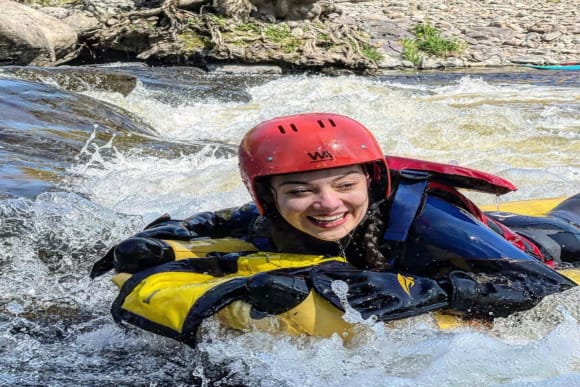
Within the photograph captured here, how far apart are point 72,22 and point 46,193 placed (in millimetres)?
11294

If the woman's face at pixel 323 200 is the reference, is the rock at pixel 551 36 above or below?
below

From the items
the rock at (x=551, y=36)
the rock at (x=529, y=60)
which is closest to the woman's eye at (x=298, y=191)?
the rock at (x=529, y=60)

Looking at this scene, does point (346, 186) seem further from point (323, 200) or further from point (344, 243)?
point (344, 243)

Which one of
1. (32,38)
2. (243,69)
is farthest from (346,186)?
(243,69)

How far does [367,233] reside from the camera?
110 inches

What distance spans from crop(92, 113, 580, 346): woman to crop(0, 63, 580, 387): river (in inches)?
4.5

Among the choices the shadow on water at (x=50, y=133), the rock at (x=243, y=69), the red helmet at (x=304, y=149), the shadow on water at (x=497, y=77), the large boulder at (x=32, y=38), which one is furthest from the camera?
the shadow on water at (x=497, y=77)

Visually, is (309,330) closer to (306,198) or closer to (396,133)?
(306,198)

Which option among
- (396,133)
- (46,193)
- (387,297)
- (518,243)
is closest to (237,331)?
(387,297)

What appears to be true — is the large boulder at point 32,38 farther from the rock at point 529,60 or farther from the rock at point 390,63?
the rock at point 529,60

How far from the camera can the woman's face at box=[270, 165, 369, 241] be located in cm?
262

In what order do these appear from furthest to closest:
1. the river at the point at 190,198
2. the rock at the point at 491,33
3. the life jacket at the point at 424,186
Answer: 1. the rock at the point at 491,33
2. the life jacket at the point at 424,186
3. the river at the point at 190,198

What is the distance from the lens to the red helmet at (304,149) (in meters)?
2.59

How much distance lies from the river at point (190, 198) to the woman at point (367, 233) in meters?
0.11
